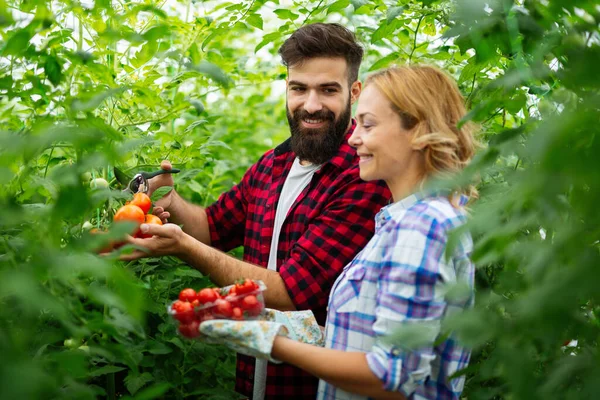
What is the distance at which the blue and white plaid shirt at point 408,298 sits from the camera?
172 centimetres

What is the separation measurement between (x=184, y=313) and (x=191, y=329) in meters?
0.05

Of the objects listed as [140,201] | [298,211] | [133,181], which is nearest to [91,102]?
[140,201]

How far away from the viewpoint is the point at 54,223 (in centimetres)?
115

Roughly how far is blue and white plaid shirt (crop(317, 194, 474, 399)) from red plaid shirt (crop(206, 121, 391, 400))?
1.75ft

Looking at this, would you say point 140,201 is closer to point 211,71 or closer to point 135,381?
point 135,381

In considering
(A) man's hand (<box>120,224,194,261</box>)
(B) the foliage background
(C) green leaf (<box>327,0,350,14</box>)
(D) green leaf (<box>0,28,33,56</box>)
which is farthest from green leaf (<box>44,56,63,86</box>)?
(C) green leaf (<box>327,0,350,14</box>)

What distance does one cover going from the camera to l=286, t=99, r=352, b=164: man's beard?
2.83 meters

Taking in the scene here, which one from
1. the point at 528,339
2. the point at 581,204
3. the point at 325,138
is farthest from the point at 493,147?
the point at 325,138

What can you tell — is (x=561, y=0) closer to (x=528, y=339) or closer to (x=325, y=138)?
(x=528, y=339)

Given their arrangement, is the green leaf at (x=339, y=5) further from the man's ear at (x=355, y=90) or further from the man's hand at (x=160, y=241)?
the man's hand at (x=160, y=241)

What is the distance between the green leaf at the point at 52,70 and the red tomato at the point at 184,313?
72 centimetres

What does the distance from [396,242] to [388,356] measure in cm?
30

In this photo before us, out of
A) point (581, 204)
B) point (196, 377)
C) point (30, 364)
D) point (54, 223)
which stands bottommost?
point (196, 377)

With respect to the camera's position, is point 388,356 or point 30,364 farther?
point 388,356
